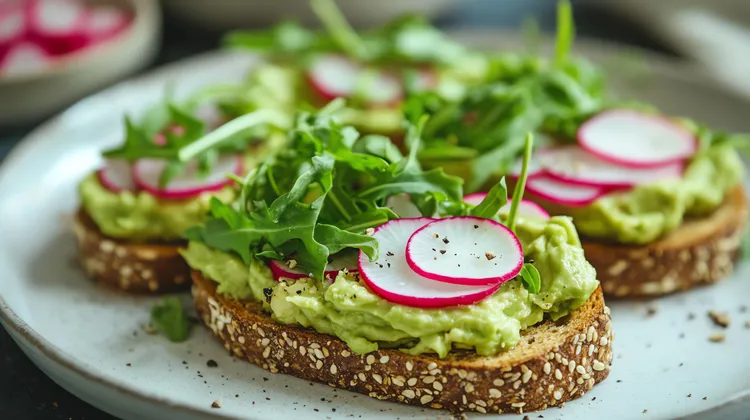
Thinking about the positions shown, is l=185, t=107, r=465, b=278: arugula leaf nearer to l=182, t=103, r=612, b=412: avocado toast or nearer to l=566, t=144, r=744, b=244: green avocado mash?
l=182, t=103, r=612, b=412: avocado toast

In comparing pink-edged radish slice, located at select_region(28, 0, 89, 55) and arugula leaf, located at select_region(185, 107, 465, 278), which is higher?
arugula leaf, located at select_region(185, 107, 465, 278)

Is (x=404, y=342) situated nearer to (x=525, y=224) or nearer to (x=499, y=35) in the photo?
(x=525, y=224)

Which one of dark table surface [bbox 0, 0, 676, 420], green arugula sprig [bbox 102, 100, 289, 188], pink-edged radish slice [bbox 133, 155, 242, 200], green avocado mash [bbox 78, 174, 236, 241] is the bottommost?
dark table surface [bbox 0, 0, 676, 420]

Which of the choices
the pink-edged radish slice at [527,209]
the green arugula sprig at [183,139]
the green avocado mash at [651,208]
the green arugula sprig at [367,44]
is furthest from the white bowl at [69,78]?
the green avocado mash at [651,208]

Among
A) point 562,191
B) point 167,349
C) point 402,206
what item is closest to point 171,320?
point 167,349

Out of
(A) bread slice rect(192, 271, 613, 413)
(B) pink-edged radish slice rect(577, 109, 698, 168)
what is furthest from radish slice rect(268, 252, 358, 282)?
(B) pink-edged radish slice rect(577, 109, 698, 168)

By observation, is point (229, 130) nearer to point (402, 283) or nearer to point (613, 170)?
point (402, 283)

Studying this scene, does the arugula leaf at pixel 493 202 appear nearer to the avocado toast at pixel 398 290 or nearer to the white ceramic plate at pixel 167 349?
the avocado toast at pixel 398 290
